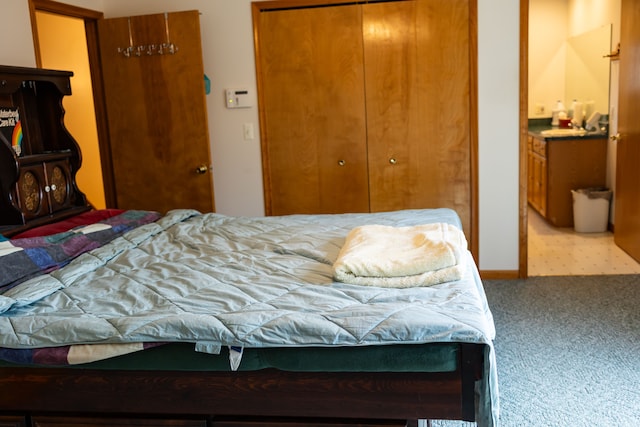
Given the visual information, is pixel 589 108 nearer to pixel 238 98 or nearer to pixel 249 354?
pixel 238 98

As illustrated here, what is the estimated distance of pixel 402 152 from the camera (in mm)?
4488

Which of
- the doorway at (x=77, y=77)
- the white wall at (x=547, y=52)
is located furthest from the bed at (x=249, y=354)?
the white wall at (x=547, y=52)

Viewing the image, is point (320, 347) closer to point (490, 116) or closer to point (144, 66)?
point (490, 116)

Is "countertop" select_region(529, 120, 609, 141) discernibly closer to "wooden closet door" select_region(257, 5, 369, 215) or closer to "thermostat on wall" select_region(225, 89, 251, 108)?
"wooden closet door" select_region(257, 5, 369, 215)

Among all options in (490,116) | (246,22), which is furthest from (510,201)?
(246,22)

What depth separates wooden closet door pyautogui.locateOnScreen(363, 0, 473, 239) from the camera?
432 centimetres

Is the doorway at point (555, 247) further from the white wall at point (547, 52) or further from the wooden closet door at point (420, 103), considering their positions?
the white wall at point (547, 52)

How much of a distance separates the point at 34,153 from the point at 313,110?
6.22 ft

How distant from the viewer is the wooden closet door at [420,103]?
170 inches

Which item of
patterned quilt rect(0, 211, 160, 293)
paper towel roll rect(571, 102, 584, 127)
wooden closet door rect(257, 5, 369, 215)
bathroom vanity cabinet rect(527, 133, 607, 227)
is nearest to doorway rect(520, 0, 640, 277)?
bathroom vanity cabinet rect(527, 133, 607, 227)

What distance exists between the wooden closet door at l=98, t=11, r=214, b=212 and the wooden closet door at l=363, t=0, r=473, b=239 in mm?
1230

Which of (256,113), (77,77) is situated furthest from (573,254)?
(77,77)

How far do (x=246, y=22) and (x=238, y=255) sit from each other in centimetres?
240

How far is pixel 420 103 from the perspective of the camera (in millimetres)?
4410
